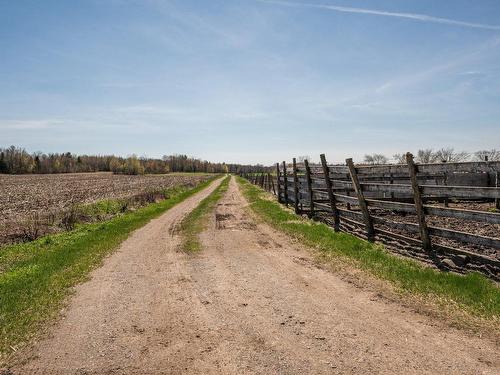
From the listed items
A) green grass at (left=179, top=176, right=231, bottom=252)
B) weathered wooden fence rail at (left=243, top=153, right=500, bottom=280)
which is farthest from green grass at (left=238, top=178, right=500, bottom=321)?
green grass at (left=179, top=176, right=231, bottom=252)

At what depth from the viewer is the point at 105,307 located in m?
6.18

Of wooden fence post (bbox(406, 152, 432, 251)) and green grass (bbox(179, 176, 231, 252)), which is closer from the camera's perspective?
wooden fence post (bbox(406, 152, 432, 251))

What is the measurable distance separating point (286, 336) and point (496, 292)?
3.48 m

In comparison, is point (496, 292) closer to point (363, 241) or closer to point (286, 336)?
point (286, 336)

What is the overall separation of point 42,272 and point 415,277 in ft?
26.3

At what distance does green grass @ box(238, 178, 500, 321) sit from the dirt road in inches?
31.9

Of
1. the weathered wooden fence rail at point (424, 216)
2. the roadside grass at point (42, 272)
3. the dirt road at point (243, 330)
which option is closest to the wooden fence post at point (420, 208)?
the weathered wooden fence rail at point (424, 216)

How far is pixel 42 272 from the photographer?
857 cm

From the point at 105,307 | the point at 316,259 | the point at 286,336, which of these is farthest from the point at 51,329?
the point at 316,259

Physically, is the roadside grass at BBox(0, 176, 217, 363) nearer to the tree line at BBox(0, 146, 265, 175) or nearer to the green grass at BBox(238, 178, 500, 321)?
the green grass at BBox(238, 178, 500, 321)

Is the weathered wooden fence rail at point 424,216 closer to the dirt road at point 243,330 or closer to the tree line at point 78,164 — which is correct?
the dirt road at point 243,330

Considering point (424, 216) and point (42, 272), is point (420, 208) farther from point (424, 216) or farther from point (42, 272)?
point (42, 272)

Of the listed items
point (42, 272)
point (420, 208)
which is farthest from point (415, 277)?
point (42, 272)

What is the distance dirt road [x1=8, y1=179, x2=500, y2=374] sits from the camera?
13.5 feet
